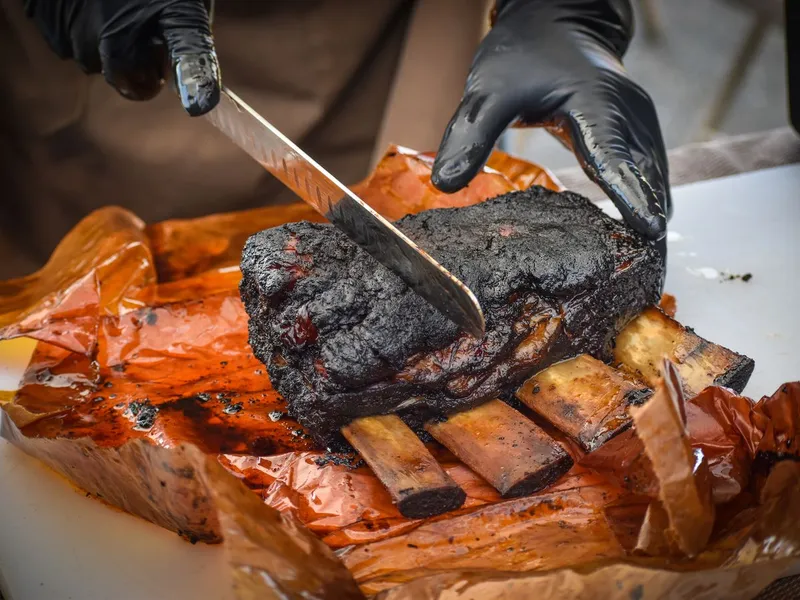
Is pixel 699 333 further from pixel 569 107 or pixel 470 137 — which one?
pixel 470 137

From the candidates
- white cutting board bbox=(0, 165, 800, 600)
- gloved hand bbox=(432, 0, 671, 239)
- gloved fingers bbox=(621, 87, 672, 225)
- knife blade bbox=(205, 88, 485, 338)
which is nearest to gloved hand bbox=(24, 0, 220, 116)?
knife blade bbox=(205, 88, 485, 338)

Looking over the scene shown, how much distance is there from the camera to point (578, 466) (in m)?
1.88

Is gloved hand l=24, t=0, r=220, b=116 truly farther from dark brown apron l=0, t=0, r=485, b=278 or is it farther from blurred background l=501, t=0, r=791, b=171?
blurred background l=501, t=0, r=791, b=171

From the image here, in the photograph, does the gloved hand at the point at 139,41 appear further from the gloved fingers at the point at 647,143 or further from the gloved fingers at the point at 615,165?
the gloved fingers at the point at 647,143

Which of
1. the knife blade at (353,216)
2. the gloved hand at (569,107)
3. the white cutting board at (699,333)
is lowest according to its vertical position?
the white cutting board at (699,333)


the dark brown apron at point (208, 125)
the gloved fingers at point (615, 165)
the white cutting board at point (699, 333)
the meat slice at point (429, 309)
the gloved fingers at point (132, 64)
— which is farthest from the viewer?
the dark brown apron at point (208, 125)

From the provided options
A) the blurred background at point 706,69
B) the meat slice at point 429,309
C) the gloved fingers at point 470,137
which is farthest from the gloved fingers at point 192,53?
the blurred background at point 706,69

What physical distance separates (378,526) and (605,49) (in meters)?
1.91

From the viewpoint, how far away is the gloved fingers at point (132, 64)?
2.54m

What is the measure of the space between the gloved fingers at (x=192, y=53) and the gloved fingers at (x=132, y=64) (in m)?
0.15

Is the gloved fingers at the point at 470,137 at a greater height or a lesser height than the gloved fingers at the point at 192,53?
lesser

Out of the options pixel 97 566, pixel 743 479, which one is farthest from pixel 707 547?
pixel 97 566

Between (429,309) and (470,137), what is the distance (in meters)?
0.71

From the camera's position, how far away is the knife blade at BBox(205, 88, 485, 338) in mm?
1714
